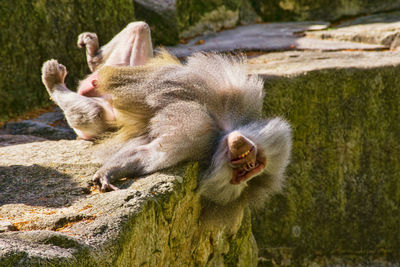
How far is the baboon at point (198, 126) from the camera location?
122 inches

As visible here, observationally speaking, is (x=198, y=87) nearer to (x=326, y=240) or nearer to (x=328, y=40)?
(x=326, y=240)

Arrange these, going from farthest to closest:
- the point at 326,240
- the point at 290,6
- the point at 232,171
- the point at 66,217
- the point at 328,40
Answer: the point at 290,6, the point at 328,40, the point at 326,240, the point at 232,171, the point at 66,217

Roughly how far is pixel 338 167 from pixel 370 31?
217cm

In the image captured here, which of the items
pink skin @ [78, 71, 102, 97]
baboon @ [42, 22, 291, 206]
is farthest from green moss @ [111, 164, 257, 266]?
pink skin @ [78, 71, 102, 97]

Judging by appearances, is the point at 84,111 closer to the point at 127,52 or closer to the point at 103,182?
the point at 127,52

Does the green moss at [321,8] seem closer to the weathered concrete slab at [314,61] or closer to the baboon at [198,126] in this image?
the weathered concrete slab at [314,61]

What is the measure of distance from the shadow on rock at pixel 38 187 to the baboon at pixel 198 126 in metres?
0.16

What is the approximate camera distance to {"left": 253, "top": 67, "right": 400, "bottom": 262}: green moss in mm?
4910

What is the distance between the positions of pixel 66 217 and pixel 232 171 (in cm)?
96

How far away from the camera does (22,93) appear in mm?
5016

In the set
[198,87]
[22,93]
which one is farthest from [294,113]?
[22,93]

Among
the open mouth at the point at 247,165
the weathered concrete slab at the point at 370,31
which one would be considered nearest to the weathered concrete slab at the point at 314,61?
the weathered concrete slab at the point at 370,31

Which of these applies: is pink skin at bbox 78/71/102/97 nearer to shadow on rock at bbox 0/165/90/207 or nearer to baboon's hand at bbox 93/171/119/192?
shadow on rock at bbox 0/165/90/207

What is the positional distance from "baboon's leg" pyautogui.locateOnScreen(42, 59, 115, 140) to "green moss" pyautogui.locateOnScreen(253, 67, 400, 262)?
1543 mm
